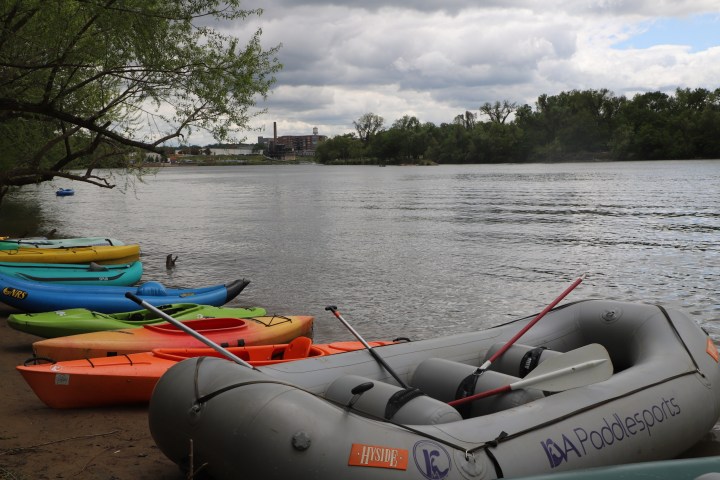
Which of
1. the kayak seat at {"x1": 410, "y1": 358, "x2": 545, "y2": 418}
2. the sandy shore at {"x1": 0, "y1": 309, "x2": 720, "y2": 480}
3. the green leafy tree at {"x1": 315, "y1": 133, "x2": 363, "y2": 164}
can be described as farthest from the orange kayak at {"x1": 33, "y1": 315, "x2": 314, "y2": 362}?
the green leafy tree at {"x1": 315, "y1": 133, "x2": 363, "y2": 164}

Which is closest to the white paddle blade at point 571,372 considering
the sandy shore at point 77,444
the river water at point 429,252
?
the sandy shore at point 77,444

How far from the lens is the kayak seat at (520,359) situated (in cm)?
591

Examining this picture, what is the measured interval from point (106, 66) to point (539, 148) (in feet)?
369

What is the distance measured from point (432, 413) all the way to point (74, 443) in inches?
131

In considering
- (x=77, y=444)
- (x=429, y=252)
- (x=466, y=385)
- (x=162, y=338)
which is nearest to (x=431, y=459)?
(x=466, y=385)

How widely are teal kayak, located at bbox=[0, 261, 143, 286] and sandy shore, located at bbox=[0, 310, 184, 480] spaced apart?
4.69 metres

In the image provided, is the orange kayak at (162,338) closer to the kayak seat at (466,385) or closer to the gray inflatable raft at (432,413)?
the gray inflatable raft at (432,413)

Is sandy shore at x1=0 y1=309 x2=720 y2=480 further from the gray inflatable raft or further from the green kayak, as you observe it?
the green kayak

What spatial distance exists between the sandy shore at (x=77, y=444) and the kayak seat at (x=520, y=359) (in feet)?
6.00

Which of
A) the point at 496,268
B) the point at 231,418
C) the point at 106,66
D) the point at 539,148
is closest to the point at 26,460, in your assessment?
the point at 231,418

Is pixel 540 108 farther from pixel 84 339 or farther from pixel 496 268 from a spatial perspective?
pixel 84 339

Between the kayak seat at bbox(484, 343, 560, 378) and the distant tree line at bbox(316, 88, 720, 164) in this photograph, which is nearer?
the kayak seat at bbox(484, 343, 560, 378)

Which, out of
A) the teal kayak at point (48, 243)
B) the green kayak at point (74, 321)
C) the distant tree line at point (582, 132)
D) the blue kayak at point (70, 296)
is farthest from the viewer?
the distant tree line at point (582, 132)

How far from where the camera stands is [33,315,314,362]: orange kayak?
7805 mm
